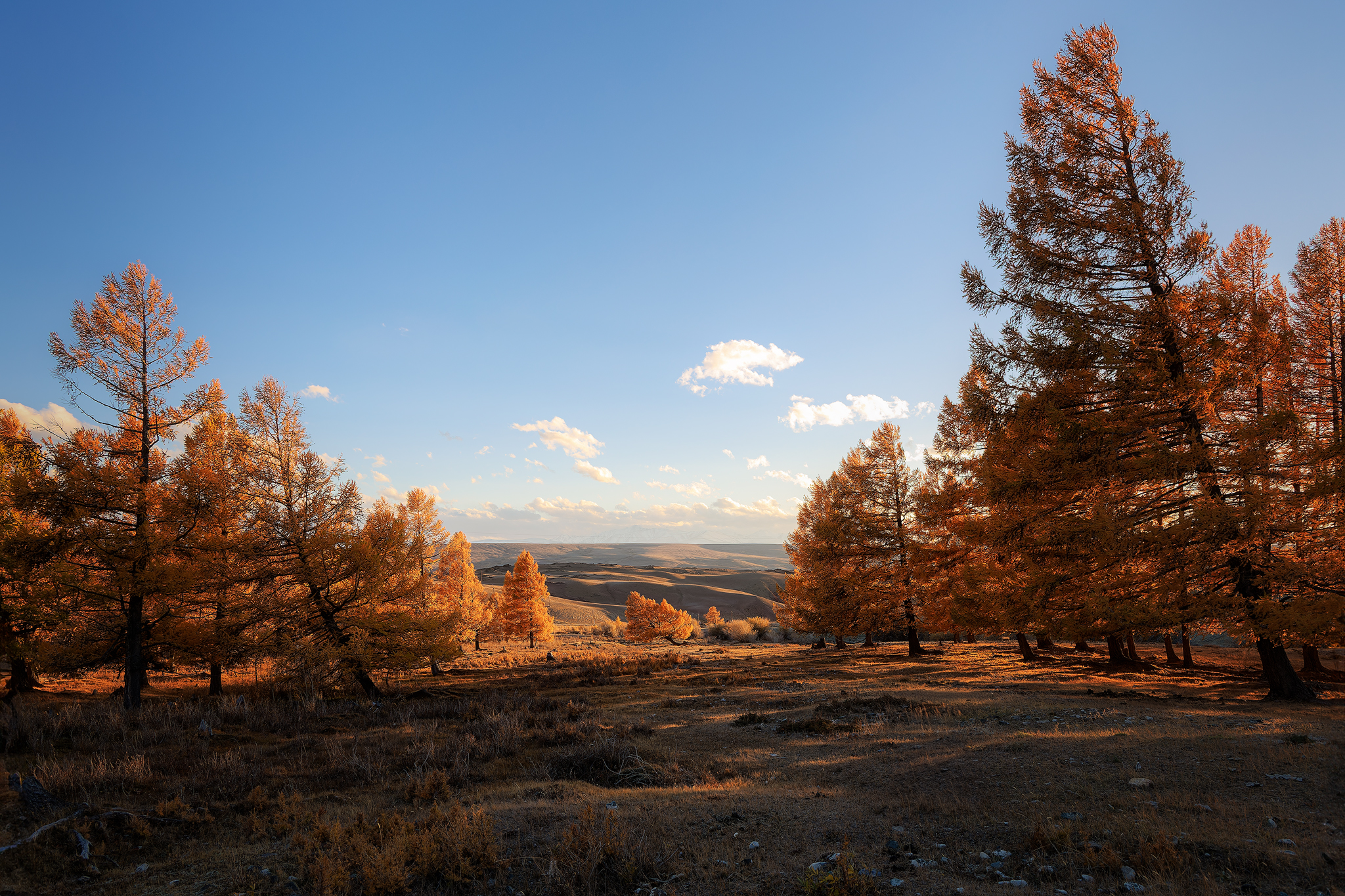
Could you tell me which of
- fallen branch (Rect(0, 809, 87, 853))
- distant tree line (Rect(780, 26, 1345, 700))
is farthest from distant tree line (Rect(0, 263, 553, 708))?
distant tree line (Rect(780, 26, 1345, 700))

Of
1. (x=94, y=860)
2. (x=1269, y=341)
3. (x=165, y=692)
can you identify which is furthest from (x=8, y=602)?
(x=1269, y=341)

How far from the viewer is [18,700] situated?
52.6 feet

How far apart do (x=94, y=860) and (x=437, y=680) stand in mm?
19587

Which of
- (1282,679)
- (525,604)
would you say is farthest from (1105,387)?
(525,604)

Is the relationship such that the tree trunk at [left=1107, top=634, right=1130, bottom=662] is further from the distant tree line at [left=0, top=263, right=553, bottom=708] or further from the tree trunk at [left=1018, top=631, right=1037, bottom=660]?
the distant tree line at [left=0, top=263, right=553, bottom=708]

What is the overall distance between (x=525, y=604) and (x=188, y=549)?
30630 millimetres

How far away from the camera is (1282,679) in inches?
491

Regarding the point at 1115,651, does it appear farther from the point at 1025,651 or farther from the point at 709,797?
the point at 709,797

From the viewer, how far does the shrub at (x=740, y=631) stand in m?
51.2

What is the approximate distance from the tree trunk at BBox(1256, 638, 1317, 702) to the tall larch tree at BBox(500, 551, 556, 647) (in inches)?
1615

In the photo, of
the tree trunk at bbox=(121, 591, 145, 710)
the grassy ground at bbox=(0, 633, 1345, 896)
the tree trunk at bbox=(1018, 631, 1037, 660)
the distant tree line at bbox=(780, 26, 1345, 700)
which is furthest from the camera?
the tree trunk at bbox=(1018, 631, 1037, 660)

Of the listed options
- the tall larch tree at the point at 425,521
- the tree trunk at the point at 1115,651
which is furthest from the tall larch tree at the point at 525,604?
the tree trunk at the point at 1115,651

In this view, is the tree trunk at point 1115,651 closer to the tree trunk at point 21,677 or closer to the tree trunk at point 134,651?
the tree trunk at point 134,651

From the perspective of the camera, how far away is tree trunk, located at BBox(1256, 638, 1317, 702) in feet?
40.3
